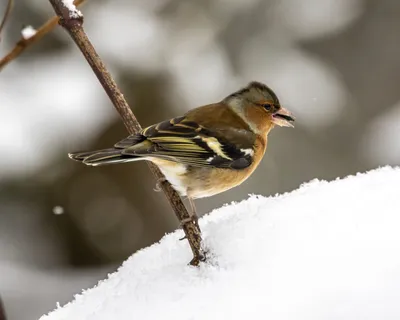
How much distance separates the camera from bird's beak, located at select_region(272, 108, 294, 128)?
3.08 meters

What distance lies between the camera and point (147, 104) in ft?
18.6

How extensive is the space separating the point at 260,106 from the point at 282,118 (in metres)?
0.14

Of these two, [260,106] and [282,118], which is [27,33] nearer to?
[260,106]

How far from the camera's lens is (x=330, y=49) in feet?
21.6

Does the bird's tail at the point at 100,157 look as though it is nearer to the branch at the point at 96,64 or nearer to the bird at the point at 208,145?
the bird at the point at 208,145

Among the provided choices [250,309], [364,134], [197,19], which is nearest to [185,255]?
[250,309]

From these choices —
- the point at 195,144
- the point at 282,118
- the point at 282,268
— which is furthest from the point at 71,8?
the point at 282,118

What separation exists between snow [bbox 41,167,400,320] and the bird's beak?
1.19 meters

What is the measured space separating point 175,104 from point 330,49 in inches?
76.2

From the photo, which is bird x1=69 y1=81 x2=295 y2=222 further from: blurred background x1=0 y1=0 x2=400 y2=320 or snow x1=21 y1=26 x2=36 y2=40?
blurred background x1=0 y1=0 x2=400 y2=320

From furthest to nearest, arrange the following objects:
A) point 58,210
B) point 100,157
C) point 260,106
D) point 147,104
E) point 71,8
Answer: point 147,104, point 58,210, point 260,106, point 100,157, point 71,8

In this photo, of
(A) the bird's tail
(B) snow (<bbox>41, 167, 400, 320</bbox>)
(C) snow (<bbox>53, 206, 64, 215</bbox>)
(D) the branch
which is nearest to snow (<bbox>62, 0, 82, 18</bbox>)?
(D) the branch

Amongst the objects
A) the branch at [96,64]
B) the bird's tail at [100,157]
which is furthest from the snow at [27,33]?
the bird's tail at [100,157]

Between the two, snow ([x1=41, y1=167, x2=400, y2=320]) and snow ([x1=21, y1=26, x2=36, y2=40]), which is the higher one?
snow ([x1=21, y1=26, x2=36, y2=40])
